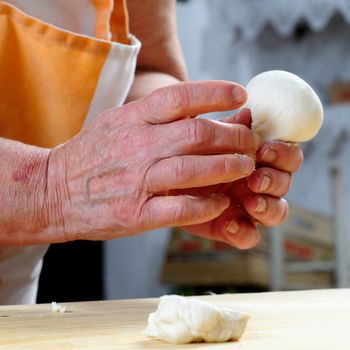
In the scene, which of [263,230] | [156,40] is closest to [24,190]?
[156,40]

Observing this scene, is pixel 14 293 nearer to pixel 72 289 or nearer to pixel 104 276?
pixel 72 289

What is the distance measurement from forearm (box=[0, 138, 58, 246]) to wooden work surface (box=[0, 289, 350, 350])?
104 mm

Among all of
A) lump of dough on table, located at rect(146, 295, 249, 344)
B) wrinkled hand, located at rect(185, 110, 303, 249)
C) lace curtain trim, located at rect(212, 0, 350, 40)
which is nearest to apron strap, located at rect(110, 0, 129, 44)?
wrinkled hand, located at rect(185, 110, 303, 249)

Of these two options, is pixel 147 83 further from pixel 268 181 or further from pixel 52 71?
pixel 268 181

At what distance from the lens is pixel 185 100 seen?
2.58ft

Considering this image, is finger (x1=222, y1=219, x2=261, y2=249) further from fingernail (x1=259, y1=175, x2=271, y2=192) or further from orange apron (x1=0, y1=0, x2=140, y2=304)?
orange apron (x1=0, y1=0, x2=140, y2=304)

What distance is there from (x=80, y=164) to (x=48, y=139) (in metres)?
0.31

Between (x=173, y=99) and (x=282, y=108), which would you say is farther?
(x=282, y=108)

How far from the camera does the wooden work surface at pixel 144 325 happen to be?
669 mm

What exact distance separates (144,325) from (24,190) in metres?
0.22

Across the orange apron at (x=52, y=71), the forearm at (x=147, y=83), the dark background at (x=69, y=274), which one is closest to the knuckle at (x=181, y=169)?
the orange apron at (x=52, y=71)

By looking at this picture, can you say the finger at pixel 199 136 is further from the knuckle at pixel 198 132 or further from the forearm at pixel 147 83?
the forearm at pixel 147 83

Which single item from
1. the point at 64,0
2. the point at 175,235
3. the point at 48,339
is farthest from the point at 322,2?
the point at 48,339

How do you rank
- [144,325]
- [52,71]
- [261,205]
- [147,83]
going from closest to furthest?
[144,325]
[261,205]
[52,71]
[147,83]
